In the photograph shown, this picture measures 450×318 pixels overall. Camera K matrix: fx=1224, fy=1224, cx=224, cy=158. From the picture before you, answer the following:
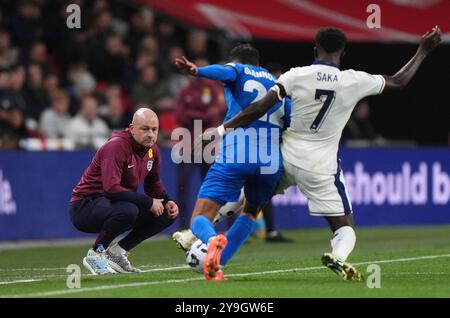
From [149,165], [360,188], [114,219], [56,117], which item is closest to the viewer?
[114,219]

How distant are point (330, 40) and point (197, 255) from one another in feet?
7.07

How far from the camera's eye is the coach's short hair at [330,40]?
10.4 meters

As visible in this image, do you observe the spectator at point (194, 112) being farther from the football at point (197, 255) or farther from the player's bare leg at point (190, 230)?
the football at point (197, 255)

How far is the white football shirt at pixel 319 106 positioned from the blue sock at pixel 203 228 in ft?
2.87

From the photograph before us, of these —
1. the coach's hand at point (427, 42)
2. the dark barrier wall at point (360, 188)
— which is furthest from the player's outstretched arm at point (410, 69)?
the dark barrier wall at point (360, 188)

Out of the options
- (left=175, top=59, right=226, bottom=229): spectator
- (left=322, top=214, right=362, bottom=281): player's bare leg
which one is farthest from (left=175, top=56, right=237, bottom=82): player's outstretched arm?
(left=175, top=59, right=226, bottom=229): spectator

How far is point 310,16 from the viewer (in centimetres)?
2109

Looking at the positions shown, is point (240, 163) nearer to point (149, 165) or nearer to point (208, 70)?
point (208, 70)

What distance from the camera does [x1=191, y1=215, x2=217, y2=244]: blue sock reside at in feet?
34.4

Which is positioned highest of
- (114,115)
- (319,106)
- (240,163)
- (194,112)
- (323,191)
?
(114,115)

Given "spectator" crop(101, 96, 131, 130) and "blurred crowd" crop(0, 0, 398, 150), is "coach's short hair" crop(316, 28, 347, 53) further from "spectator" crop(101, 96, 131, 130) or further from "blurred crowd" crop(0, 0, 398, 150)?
"spectator" crop(101, 96, 131, 130)

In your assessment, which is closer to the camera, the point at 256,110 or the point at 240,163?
the point at 256,110

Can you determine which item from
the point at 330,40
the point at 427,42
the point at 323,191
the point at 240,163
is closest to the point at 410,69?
the point at 427,42
